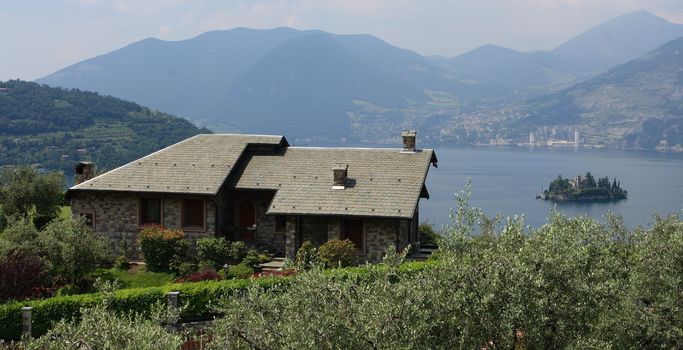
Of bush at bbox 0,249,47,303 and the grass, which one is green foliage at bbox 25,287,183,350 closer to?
bush at bbox 0,249,47,303

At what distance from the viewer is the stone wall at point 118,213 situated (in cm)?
3155

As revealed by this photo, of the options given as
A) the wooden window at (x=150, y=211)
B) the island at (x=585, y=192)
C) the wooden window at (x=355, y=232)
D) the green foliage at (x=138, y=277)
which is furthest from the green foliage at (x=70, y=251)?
the island at (x=585, y=192)

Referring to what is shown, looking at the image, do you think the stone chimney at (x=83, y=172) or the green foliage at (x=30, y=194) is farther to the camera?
the green foliage at (x=30, y=194)


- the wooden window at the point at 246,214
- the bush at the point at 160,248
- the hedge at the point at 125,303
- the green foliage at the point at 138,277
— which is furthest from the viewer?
the wooden window at the point at 246,214

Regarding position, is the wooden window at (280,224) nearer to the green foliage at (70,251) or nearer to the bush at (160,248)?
the bush at (160,248)

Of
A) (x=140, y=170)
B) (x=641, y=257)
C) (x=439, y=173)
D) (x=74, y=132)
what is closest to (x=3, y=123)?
(x=74, y=132)

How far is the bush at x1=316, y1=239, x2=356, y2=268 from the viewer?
28.3 metres

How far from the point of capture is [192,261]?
30906 millimetres

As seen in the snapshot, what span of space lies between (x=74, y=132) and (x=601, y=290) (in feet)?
498

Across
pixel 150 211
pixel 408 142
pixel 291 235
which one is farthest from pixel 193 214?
pixel 408 142

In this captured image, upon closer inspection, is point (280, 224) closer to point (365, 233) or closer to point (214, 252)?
point (214, 252)

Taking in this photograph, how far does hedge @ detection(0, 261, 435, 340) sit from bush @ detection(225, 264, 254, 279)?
4161mm

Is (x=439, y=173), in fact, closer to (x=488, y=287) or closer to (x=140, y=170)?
(x=140, y=170)

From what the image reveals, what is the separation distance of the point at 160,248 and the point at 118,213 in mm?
3643
